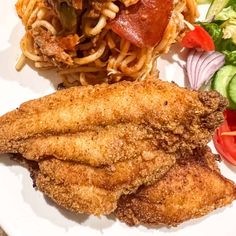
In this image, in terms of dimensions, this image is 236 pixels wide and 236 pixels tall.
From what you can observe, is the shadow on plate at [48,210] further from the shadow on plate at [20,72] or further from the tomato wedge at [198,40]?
the tomato wedge at [198,40]

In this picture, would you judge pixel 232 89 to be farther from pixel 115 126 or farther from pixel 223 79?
pixel 115 126

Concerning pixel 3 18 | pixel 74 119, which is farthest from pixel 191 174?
pixel 3 18

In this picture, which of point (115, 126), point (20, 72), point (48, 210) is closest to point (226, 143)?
point (115, 126)

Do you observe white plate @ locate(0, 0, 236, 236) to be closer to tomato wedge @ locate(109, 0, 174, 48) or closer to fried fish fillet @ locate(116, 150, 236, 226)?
fried fish fillet @ locate(116, 150, 236, 226)

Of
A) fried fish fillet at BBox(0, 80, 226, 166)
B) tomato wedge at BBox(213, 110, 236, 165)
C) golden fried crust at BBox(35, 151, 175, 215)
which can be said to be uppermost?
fried fish fillet at BBox(0, 80, 226, 166)

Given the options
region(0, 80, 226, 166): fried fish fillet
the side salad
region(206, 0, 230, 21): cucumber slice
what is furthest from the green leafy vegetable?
region(0, 80, 226, 166): fried fish fillet

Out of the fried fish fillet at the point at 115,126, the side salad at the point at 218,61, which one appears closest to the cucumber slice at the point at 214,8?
the side salad at the point at 218,61

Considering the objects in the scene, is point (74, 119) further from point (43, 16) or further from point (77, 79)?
point (43, 16)
